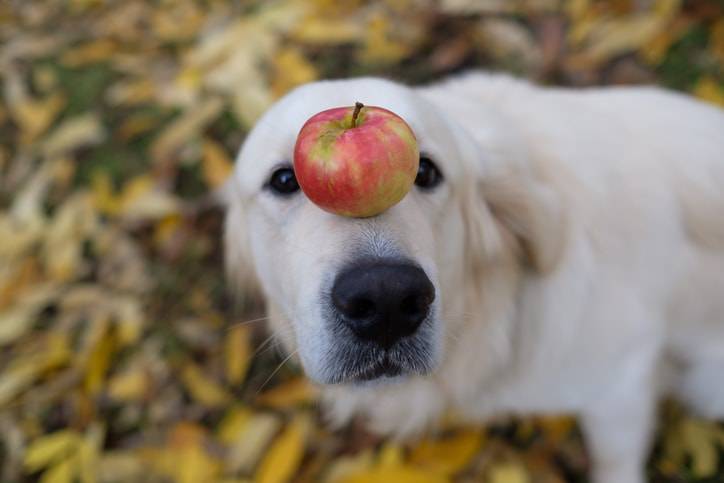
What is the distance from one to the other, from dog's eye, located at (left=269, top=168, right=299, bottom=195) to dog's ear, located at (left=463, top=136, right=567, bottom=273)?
0.49 meters

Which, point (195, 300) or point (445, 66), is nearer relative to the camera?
point (195, 300)

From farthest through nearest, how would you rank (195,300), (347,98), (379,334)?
(195,300) < (347,98) < (379,334)

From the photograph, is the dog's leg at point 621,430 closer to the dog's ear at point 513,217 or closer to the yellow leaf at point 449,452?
the yellow leaf at point 449,452

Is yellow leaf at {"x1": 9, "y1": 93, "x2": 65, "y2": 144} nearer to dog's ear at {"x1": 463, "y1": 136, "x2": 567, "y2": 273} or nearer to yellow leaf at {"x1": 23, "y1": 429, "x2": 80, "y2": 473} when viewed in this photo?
yellow leaf at {"x1": 23, "y1": 429, "x2": 80, "y2": 473}

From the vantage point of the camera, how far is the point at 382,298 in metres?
1.19

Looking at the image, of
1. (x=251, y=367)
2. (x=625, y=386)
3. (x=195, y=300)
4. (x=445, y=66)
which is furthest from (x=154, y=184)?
(x=625, y=386)

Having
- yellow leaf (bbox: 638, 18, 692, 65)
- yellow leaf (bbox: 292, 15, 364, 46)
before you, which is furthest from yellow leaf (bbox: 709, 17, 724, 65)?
yellow leaf (bbox: 292, 15, 364, 46)

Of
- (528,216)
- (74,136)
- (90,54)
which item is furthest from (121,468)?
(90,54)

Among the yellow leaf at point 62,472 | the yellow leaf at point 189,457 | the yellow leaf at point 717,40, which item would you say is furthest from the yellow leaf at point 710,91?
the yellow leaf at point 62,472

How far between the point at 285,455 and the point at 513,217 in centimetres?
122

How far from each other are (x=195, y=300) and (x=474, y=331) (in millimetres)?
1470

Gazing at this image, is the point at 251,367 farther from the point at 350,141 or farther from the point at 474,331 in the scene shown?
the point at 350,141

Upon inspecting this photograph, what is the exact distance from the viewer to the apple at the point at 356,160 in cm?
115

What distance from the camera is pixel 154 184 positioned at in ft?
9.77
